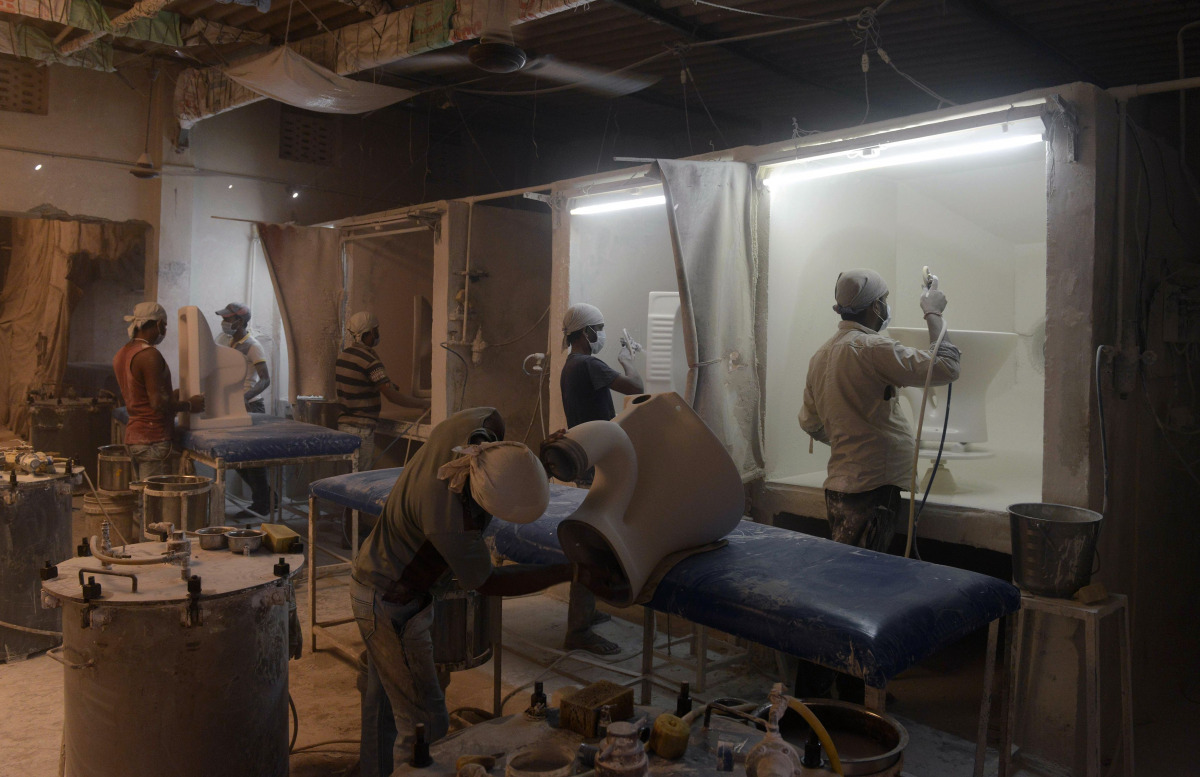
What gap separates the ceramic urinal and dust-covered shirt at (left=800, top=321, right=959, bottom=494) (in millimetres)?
1105

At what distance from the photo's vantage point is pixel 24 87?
7.79 metres

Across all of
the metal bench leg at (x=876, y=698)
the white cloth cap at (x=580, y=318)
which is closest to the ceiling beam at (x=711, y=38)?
the white cloth cap at (x=580, y=318)

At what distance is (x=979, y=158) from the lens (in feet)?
19.7

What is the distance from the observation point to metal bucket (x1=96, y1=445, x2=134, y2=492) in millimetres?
5555

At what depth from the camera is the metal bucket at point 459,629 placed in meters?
3.34

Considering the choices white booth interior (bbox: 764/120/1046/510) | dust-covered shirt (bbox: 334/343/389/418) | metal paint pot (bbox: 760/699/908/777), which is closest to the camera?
metal paint pot (bbox: 760/699/908/777)

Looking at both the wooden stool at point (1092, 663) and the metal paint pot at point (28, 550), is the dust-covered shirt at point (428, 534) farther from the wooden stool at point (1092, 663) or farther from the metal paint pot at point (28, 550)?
the metal paint pot at point (28, 550)

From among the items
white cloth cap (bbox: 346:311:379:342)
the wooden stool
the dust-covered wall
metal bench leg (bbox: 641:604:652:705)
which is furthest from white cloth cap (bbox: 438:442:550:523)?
white cloth cap (bbox: 346:311:379:342)

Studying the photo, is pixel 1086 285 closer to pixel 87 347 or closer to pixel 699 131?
pixel 699 131

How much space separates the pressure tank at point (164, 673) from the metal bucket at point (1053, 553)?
2841 mm

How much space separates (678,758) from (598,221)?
4408 mm

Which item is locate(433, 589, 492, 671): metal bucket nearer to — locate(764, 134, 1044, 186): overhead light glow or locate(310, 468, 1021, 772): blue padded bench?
locate(310, 468, 1021, 772): blue padded bench

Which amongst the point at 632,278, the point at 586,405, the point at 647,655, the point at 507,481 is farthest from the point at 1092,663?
the point at 632,278

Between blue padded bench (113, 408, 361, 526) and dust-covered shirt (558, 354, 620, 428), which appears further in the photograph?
blue padded bench (113, 408, 361, 526)
